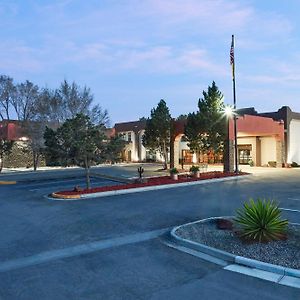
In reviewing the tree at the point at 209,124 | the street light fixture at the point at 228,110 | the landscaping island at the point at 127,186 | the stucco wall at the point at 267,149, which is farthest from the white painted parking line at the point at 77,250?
the stucco wall at the point at 267,149

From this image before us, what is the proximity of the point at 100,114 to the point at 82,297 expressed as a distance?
1809 inches

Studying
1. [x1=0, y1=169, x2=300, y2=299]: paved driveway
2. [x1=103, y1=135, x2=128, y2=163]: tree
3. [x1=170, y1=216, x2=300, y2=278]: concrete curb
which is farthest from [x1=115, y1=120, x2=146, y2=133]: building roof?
[x1=170, y1=216, x2=300, y2=278]: concrete curb

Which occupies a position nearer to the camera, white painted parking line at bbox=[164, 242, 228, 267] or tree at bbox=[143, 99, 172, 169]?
white painted parking line at bbox=[164, 242, 228, 267]

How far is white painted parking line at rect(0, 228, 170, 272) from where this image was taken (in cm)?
768

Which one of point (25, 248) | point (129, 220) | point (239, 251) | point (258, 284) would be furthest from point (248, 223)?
point (25, 248)

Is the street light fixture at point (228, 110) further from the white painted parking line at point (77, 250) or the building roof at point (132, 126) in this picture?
the building roof at point (132, 126)

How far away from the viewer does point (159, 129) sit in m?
34.9

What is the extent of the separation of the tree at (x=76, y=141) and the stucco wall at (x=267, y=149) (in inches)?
1060

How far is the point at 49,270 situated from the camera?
725cm

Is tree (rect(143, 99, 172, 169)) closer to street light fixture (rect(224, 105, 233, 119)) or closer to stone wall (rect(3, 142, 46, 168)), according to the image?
street light fixture (rect(224, 105, 233, 119))

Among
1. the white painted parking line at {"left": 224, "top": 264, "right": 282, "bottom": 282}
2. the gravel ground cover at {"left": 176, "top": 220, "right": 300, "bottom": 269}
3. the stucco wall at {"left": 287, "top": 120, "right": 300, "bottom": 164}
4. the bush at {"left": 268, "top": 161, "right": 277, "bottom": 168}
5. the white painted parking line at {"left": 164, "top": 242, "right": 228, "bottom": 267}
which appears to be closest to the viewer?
the white painted parking line at {"left": 224, "top": 264, "right": 282, "bottom": 282}

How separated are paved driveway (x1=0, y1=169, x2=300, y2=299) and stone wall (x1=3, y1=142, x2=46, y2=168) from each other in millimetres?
30479

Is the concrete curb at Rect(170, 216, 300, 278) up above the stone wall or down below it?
below

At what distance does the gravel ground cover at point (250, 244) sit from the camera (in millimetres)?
7619
